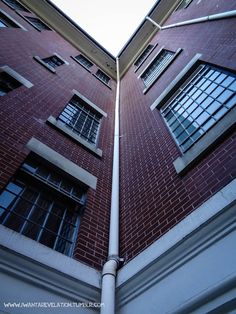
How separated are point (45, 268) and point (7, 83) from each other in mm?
5645

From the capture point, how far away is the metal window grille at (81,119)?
25.5ft

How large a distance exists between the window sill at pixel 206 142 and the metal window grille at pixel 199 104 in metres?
0.34

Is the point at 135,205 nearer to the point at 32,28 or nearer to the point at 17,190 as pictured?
the point at 17,190

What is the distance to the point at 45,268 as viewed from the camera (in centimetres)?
322

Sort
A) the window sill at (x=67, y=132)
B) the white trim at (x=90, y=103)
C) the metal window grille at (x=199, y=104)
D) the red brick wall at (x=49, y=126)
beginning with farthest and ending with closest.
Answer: the white trim at (x=90, y=103) < the window sill at (x=67, y=132) < the metal window grille at (x=199, y=104) < the red brick wall at (x=49, y=126)

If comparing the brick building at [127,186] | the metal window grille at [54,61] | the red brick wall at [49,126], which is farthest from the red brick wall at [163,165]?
the metal window grille at [54,61]

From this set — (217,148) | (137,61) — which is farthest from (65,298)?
(137,61)

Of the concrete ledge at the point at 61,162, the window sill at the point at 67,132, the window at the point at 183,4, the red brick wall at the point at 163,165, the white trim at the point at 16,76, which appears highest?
the window at the point at 183,4

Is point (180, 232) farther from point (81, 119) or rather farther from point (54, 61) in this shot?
point (54, 61)

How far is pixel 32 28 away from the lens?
1326cm

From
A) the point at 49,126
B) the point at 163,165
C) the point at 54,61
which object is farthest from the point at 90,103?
the point at 163,165

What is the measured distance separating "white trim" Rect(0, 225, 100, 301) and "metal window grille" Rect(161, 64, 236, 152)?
3.14 m

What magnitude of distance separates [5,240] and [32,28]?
13096 millimetres

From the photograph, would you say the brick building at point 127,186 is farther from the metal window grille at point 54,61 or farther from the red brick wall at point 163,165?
the metal window grille at point 54,61
